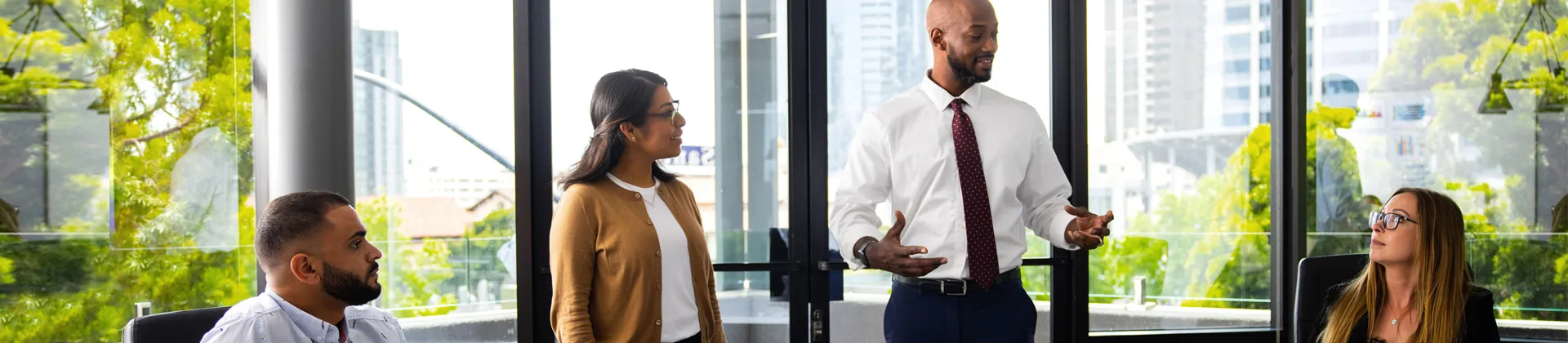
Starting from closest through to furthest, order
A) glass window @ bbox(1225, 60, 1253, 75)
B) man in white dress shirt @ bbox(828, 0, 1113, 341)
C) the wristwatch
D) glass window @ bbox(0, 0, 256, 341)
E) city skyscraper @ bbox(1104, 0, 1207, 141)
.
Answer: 1. the wristwatch
2. man in white dress shirt @ bbox(828, 0, 1113, 341)
3. glass window @ bbox(0, 0, 256, 341)
4. city skyscraper @ bbox(1104, 0, 1207, 141)
5. glass window @ bbox(1225, 60, 1253, 75)

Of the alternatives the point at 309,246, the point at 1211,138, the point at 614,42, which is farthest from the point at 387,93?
the point at 1211,138

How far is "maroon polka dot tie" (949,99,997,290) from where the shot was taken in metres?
2.54

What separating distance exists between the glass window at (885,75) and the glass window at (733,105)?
0.03m

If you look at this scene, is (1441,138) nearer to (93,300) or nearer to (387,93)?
(387,93)

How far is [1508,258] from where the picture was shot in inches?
156

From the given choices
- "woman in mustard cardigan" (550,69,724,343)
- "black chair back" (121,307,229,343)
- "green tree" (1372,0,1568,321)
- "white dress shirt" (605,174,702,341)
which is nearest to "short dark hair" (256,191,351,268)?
"black chair back" (121,307,229,343)

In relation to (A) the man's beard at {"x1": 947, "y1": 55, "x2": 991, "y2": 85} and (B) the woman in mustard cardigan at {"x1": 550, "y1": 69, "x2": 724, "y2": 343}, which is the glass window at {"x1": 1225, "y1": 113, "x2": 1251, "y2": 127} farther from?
(B) the woman in mustard cardigan at {"x1": 550, "y1": 69, "x2": 724, "y2": 343}

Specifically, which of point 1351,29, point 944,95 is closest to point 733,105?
point 944,95

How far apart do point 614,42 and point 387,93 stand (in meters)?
0.71

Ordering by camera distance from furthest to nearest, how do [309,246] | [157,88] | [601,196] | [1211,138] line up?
[1211,138] → [157,88] → [601,196] → [309,246]

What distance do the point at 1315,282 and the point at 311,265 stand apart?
2.14 metres

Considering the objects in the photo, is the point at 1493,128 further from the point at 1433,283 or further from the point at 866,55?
the point at 866,55

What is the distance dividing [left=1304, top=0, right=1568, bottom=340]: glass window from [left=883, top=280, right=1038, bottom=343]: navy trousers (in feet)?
6.34

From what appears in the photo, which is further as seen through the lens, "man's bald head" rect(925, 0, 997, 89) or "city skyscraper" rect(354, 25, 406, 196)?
"city skyscraper" rect(354, 25, 406, 196)
